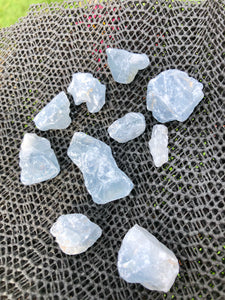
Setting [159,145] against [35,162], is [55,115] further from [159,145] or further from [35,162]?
[159,145]

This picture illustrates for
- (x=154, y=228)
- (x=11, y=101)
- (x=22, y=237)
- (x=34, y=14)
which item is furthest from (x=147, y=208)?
(x=34, y=14)

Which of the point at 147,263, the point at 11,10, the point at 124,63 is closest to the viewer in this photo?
the point at 147,263

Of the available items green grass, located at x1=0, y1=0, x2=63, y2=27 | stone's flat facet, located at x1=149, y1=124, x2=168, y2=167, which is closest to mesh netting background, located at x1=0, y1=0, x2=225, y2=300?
stone's flat facet, located at x1=149, y1=124, x2=168, y2=167

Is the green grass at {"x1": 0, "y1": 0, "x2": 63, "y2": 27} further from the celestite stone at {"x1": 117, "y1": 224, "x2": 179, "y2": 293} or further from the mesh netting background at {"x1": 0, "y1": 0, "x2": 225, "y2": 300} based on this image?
the celestite stone at {"x1": 117, "y1": 224, "x2": 179, "y2": 293}

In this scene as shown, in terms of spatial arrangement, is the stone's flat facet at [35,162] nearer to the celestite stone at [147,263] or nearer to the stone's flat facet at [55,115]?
the stone's flat facet at [55,115]

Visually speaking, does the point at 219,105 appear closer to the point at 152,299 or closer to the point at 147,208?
the point at 147,208

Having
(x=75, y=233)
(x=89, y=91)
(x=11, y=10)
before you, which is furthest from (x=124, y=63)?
(x=11, y=10)

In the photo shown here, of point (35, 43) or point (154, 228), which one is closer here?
point (154, 228)
